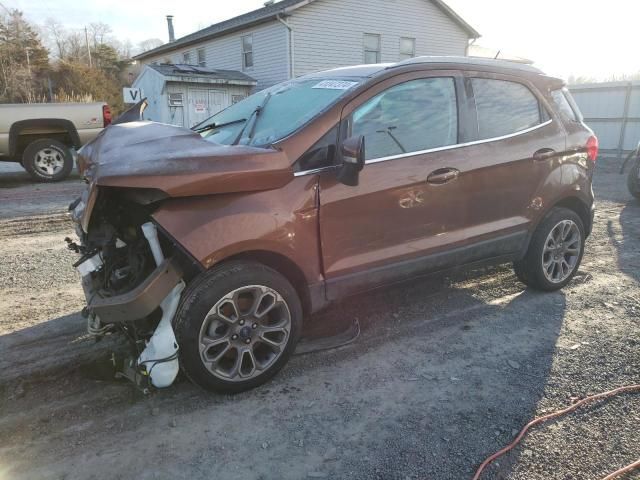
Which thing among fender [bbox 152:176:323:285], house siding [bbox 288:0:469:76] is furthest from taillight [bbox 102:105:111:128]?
fender [bbox 152:176:323:285]

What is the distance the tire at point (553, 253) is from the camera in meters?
4.17

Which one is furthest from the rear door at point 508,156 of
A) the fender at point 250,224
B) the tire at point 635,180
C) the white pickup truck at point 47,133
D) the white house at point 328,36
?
the white house at point 328,36

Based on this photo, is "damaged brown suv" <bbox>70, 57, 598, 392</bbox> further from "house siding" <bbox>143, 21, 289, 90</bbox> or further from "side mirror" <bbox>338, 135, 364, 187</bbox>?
"house siding" <bbox>143, 21, 289, 90</bbox>

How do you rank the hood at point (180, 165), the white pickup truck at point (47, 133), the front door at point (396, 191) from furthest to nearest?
the white pickup truck at point (47, 133) → the front door at point (396, 191) → the hood at point (180, 165)

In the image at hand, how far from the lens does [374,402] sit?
2834 millimetres

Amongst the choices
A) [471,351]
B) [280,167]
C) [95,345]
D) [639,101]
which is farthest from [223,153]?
[639,101]

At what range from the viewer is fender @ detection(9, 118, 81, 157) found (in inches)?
396

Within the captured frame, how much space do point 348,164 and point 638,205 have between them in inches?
312

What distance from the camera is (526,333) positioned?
368cm

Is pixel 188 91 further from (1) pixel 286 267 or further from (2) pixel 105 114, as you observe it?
(1) pixel 286 267

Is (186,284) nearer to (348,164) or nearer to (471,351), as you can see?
(348,164)

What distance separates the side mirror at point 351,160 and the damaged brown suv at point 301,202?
1 centimetres

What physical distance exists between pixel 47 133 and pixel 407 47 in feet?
55.5

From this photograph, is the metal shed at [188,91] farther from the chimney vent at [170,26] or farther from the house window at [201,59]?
the chimney vent at [170,26]
